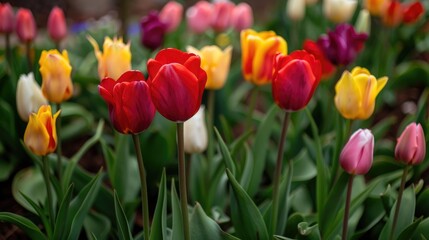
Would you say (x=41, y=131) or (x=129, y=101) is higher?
(x=129, y=101)

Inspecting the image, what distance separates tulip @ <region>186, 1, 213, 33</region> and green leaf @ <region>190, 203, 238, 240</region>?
1.15m

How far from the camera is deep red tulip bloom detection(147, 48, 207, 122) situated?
1.12m

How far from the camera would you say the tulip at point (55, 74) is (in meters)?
1.47

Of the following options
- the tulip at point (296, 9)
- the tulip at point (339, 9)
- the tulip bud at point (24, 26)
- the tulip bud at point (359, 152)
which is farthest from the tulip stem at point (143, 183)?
the tulip at point (296, 9)

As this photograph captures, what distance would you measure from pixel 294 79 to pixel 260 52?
0.36 m

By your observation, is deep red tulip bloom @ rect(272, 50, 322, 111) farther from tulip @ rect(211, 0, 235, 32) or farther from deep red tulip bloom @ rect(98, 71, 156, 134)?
tulip @ rect(211, 0, 235, 32)

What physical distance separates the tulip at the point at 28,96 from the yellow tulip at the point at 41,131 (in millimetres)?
319

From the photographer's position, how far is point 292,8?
253cm

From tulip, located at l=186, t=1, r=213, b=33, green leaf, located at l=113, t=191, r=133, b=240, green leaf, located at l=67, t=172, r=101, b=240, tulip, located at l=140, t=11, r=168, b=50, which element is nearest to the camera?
green leaf, located at l=113, t=191, r=133, b=240

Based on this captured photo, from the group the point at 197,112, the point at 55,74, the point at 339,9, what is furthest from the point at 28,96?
the point at 339,9

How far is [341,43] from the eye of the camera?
1.69 metres

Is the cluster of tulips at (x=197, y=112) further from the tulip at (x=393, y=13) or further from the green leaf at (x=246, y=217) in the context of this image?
the tulip at (x=393, y=13)

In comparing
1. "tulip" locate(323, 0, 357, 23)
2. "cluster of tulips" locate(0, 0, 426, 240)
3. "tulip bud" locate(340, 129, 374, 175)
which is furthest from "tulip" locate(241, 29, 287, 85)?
"tulip" locate(323, 0, 357, 23)

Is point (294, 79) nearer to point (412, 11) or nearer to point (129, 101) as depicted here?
point (129, 101)
